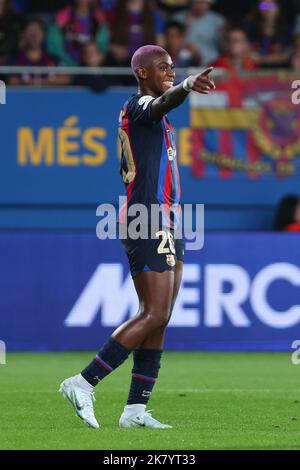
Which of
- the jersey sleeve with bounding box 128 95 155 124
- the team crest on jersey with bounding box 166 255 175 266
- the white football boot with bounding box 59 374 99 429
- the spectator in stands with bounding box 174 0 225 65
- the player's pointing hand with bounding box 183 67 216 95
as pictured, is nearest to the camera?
the player's pointing hand with bounding box 183 67 216 95

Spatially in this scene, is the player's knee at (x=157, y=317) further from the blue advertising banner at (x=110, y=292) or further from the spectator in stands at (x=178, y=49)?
the spectator in stands at (x=178, y=49)

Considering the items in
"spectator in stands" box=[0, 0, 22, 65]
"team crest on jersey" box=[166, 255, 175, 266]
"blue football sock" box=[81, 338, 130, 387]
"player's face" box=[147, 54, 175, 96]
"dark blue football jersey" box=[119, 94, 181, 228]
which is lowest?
"blue football sock" box=[81, 338, 130, 387]

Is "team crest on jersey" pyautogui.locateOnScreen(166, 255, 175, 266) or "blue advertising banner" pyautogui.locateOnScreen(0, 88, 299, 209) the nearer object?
"team crest on jersey" pyautogui.locateOnScreen(166, 255, 175, 266)

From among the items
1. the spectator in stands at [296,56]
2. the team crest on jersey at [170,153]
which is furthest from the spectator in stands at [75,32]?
the team crest on jersey at [170,153]

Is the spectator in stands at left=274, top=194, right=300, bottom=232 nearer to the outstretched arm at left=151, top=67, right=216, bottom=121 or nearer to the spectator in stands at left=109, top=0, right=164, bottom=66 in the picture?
the spectator in stands at left=109, top=0, right=164, bottom=66

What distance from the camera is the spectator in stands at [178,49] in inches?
611

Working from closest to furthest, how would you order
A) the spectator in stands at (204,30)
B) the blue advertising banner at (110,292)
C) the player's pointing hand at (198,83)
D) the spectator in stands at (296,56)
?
the player's pointing hand at (198,83) < the blue advertising banner at (110,292) < the spectator in stands at (296,56) < the spectator in stands at (204,30)

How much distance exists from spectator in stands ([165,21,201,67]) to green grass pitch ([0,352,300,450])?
433 centimetres

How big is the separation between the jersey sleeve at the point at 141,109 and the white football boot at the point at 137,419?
1.89 meters

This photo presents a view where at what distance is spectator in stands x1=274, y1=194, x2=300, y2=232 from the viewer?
14984 mm

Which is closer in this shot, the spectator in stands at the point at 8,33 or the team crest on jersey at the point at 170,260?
the team crest on jersey at the point at 170,260

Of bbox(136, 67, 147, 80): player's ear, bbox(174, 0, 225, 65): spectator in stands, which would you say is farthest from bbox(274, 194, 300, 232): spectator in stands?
bbox(136, 67, 147, 80): player's ear
